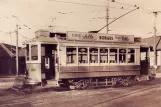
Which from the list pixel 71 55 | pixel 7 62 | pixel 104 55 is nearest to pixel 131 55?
pixel 104 55

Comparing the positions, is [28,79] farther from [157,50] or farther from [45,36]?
[157,50]

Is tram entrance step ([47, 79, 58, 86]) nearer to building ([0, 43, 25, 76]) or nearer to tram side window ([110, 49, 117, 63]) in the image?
tram side window ([110, 49, 117, 63])

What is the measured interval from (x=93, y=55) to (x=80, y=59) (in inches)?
33.4

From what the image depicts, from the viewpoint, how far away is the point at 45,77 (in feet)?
42.9

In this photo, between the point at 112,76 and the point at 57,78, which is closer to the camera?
the point at 57,78

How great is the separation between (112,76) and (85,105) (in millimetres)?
5643

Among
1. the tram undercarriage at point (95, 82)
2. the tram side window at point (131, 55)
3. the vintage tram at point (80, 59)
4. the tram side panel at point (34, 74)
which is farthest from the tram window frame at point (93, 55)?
the tram side panel at point (34, 74)

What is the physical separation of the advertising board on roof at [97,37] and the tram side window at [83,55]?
591 mm

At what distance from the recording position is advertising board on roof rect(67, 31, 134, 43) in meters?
13.4

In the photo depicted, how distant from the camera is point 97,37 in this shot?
14.2 meters

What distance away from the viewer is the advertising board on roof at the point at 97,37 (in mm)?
13430

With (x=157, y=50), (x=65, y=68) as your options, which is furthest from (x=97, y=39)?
(x=157, y=50)

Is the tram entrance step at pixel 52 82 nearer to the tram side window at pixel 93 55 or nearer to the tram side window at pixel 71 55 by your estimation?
the tram side window at pixel 71 55

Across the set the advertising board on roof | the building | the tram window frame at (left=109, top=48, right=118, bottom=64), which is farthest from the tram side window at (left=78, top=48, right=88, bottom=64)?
the building
